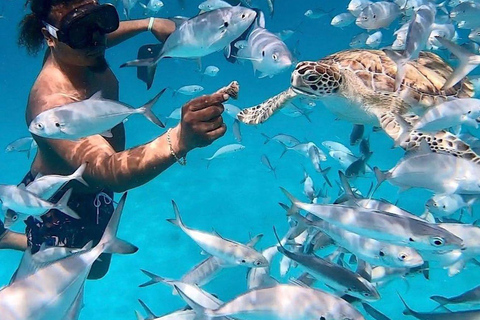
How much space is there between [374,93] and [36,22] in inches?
126

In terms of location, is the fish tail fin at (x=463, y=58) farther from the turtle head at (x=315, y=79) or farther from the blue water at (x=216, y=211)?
the blue water at (x=216, y=211)

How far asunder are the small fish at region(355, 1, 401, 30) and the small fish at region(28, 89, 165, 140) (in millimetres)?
3951

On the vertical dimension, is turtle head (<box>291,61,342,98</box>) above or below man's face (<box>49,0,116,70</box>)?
below

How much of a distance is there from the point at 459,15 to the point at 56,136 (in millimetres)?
5206

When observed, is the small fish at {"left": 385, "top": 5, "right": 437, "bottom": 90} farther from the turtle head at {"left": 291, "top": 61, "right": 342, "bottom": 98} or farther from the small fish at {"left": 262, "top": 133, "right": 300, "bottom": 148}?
the small fish at {"left": 262, "top": 133, "right": 300, "bottom": 148}

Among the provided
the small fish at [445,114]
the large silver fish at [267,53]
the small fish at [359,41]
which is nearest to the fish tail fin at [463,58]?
the small fish at [445,114]

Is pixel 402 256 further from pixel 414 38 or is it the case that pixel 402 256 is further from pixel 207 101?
pixel 414 38

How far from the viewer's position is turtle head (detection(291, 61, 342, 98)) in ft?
11.9

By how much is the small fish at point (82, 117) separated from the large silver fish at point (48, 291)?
2.94 feet

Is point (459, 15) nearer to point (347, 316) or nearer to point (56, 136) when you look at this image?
point (347, 316)

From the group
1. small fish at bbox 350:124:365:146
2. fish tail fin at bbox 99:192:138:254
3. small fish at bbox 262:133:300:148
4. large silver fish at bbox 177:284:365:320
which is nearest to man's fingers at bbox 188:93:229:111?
fish tail fin at bbox 99:192:138:254

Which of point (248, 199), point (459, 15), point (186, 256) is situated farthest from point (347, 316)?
point (248, 199)

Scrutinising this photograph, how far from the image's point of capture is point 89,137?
2.60 metres

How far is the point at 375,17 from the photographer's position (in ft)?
17.5
